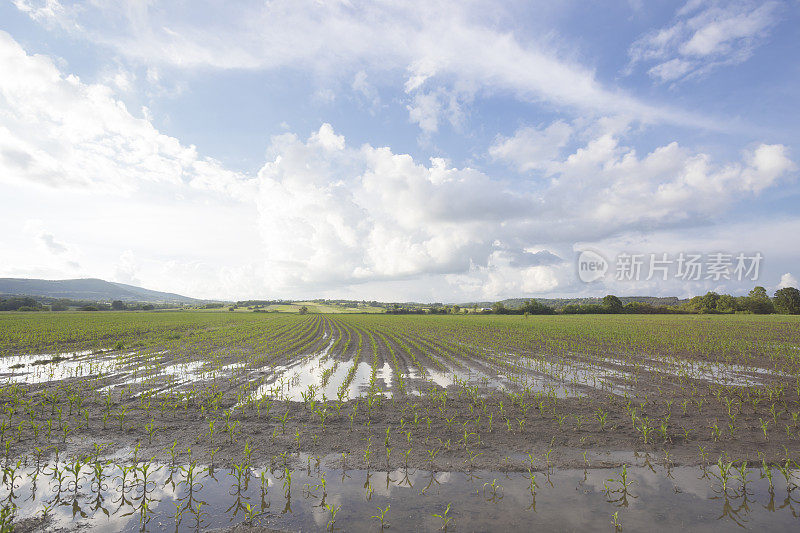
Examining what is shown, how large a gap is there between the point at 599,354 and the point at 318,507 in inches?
794

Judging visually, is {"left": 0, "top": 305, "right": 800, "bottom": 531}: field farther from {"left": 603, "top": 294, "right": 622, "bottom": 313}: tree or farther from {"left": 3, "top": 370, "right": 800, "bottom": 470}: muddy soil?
{"left": 603, "top": 294, "right": 622, "bottom": 313}: tree

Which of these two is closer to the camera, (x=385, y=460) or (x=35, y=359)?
(x=385, y=460)

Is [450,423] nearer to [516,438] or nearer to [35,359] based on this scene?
[516,438]

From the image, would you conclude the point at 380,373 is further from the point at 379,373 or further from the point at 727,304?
the point at 727,304

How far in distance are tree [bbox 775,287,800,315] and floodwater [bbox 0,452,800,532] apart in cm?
10506

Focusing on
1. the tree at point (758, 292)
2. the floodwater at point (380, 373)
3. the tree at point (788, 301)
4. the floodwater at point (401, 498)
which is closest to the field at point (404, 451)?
the floodwater at point (401, 498)

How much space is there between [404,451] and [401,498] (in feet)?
5.34

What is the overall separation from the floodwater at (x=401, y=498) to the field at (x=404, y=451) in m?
0.03

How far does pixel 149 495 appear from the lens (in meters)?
5.84

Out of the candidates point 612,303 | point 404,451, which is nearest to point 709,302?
point 612,303

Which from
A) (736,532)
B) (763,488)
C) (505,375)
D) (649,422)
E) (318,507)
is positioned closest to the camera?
(736,532)

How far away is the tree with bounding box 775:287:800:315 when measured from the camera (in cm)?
7589

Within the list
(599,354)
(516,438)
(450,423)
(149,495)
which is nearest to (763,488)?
(516,438)

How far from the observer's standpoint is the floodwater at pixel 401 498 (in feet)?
16.9
